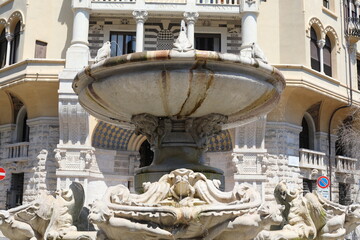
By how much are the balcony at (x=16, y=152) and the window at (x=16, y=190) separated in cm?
71

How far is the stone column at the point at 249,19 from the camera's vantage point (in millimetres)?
18109

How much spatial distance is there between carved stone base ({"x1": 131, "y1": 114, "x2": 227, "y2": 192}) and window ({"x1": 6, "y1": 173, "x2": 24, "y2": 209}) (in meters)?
13.1

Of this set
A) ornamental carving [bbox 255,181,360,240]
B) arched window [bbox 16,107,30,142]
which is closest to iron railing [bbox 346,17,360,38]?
arched window [bbox 16,107,30,142]

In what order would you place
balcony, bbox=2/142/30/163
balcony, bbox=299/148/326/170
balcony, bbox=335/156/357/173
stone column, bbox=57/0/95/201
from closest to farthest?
stone column, bbox=57/0/95/201 → balcony, bbox=299/148/326/170 → balcony, bbox=2/142/30/163 → balcony, bbox=335/156/357/173

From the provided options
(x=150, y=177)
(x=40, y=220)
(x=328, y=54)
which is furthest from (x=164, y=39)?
(x=40, y=220)

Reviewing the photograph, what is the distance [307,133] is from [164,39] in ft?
23.5

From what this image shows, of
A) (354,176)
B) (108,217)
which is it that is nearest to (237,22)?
(354,176)

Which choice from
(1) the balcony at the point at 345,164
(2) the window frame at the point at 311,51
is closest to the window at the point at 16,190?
(2) the window frame at the point at 311,51

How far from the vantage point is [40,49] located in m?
19.4

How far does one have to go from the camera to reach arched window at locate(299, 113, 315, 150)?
20359mm

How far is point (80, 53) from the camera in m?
17.6

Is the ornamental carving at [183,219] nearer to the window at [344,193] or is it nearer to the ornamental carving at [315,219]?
the ornamental carving at [315,219]

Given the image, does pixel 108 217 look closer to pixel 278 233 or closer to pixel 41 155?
pixel 278 233

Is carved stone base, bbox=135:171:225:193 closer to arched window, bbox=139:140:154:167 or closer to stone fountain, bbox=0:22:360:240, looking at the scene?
stone fountain, bbox=0:22:360:240
